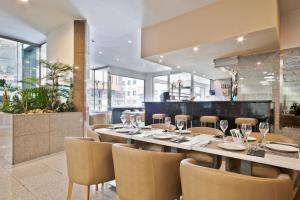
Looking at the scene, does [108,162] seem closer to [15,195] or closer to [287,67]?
[15,195]

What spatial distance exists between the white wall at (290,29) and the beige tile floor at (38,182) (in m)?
5.05

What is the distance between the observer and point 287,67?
451 centimetres

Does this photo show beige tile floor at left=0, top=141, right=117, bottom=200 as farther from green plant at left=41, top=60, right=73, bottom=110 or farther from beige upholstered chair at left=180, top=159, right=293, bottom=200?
beige upholstered chair at left=180, top=159, right=293, bottom=200

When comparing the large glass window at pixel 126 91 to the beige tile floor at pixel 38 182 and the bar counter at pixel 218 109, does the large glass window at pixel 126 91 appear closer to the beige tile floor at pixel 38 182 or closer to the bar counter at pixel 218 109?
the bar counter at pixel 218 109

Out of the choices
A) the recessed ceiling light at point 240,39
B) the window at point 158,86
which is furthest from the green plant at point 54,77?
the window at point 158,86

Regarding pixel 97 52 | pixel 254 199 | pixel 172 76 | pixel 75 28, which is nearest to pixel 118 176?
pixel 254 199

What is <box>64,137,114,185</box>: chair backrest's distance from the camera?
74.6 inches

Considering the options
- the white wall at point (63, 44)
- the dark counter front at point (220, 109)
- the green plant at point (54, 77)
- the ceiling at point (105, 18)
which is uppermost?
the ceiling at point (105, 18)

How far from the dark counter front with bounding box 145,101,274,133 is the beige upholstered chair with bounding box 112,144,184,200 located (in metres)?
3.09

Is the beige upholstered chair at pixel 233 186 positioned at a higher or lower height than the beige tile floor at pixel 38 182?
higher

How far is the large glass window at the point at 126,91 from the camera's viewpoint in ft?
36.6

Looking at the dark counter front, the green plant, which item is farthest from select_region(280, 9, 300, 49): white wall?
the green plant

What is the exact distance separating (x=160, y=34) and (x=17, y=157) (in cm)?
418

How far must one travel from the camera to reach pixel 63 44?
5.30 m
